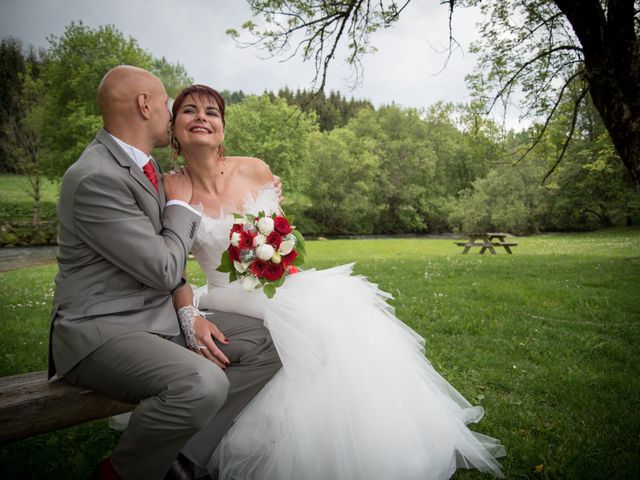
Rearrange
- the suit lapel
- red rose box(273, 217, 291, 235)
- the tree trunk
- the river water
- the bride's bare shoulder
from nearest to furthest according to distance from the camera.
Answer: the suit lapel < red rose box(273, 217, 291, 235) < the bride's bare shoulder < the tree trunk < the river water

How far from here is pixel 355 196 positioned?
4400 cm

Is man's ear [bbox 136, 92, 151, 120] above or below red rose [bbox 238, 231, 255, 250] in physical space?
above

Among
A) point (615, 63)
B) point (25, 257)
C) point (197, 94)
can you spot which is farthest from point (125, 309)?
point (25, 257)

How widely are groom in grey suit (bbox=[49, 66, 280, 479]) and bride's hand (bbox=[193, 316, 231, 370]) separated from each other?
0.81ft

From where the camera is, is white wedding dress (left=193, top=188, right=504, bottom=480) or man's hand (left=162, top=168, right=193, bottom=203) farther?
man's hand (left=162, top=168, right=193, bottom=203)

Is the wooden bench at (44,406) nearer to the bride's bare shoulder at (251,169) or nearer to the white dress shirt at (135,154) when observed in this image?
the white dress shirt at (135,154)

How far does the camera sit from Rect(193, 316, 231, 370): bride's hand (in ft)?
8.73

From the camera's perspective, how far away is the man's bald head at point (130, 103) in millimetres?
2523

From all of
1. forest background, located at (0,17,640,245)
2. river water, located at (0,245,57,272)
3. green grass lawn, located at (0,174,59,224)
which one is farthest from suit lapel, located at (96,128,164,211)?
green grass lawn, located at (0,174,59,224)

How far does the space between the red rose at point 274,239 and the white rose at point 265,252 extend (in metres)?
0.08

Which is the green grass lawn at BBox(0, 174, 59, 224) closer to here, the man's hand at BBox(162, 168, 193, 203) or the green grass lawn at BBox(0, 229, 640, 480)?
the green grass lawn at BBox(0, 229, 640, 480)

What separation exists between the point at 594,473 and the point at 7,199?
1749 inches

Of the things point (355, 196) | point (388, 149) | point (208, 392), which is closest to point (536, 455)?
point (208, 392)

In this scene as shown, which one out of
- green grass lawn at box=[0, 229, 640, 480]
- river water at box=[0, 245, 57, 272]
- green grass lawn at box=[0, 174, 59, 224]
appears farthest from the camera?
green grass lawn at box=[0, 174, 59, 224]
